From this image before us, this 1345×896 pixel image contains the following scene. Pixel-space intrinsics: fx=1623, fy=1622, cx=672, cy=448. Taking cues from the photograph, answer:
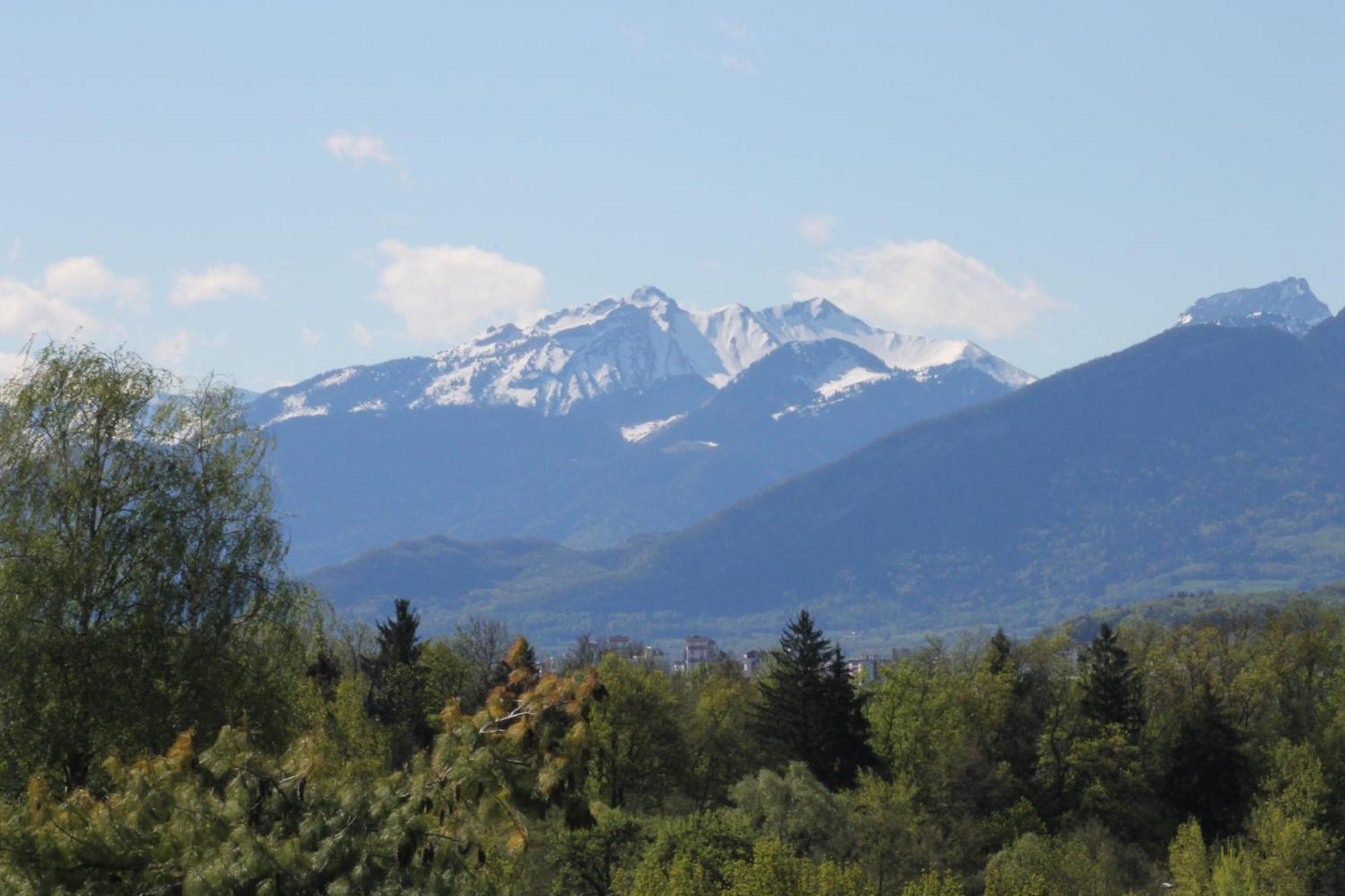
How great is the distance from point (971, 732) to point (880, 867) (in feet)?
88.1

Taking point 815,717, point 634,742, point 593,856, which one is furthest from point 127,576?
point 815,717

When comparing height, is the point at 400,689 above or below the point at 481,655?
below

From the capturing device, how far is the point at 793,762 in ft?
267

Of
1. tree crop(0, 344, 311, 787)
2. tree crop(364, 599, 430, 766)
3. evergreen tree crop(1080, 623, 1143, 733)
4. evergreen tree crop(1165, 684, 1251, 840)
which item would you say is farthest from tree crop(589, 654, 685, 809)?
tree crop(0, 344, 311, 787)

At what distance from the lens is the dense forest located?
20.8 metres

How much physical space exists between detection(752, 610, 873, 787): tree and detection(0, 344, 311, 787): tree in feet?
179

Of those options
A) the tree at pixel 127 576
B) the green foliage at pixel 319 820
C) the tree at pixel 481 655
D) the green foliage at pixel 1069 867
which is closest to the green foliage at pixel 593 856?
the green foliage at pixel 1069 867

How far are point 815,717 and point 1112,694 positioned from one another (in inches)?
798

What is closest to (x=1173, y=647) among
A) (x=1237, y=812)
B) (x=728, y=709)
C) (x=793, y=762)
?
(x=1237, y=812)

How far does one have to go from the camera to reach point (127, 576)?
35.2 meters

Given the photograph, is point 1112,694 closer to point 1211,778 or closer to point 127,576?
point 1211,778

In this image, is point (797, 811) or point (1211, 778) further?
point (1211, 778)

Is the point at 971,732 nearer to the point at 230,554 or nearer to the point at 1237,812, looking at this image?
the point at 1237,812

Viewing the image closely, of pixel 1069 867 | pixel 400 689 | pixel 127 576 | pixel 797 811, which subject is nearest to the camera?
pixel 127 576
